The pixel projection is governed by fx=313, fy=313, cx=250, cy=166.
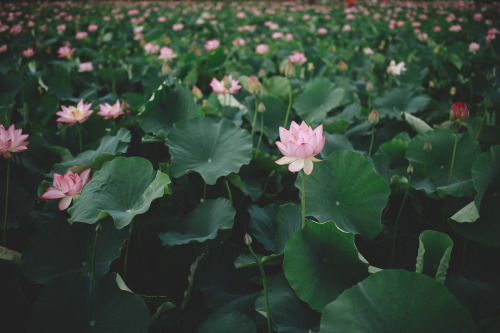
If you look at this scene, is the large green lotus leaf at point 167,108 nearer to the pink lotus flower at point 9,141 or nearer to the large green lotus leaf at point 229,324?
the pink lotus flower at point 9,141

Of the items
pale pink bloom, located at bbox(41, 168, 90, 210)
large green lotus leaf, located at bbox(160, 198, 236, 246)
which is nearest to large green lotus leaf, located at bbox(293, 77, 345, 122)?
large green lotus leaf, located at bbox(160, 198, 236, 246)

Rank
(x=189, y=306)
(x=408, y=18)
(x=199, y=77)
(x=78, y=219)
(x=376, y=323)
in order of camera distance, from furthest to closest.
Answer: (x=408, y=18), (x=199, y=77), (x=189, y=306), (x=78, y=219), (x=376, y=323)

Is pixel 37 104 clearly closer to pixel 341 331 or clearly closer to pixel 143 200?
pixel 143 200

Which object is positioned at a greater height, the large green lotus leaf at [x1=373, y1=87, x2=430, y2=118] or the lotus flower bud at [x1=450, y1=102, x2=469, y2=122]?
the lotus flower bud at [x1=450, y1=102, x2=469, y2=122]

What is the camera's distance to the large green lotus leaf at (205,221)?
919mm

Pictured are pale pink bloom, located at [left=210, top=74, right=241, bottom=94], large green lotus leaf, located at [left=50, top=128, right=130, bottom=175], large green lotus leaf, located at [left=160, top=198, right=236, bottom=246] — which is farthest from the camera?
pale pink bloom, located at [left=210, top=74, right=241, bottom=94]

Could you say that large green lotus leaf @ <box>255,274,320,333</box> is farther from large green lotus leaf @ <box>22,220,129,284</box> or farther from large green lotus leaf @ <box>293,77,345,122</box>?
large green lotus leaf @ <box>293,77,345,122</box>

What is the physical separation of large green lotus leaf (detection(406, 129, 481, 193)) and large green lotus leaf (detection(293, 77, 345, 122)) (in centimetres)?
56

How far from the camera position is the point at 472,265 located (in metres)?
0.84

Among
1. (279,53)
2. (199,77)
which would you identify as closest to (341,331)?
(199,77)

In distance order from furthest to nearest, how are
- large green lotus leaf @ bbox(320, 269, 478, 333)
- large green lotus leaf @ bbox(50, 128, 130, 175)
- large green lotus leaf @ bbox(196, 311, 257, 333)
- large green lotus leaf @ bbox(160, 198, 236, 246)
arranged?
large green lotus leaf @ bbox(50, 128, 130, 175) < large green lotus leaf @ bbox(160, 198, 236, 246) < large green lotus leaf @ bbox(196, 311, 257, 333) < large green lotus leaf @ bbox(320, 269, 478, 333)

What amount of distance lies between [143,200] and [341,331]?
22.5 inches

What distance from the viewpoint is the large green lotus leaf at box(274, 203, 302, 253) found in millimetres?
915

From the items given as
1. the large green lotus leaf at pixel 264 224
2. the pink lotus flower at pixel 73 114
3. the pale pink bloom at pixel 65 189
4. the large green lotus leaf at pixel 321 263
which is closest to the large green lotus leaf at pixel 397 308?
the large green lotus leaf at pixel 321 263
